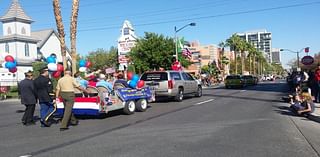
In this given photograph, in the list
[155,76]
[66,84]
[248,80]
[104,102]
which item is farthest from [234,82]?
[66,84]

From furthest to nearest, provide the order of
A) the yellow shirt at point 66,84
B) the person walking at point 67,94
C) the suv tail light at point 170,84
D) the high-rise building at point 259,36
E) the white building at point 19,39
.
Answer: the high-rise building at point 259,36, the white building at point 19,39, the suv tail light at point 170,84, the yellow shirt at point 66,84, the person walking at point 67,94

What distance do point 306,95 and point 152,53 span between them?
102 ft

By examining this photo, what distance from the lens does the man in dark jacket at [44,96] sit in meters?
11.1

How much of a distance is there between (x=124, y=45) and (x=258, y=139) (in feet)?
73.5

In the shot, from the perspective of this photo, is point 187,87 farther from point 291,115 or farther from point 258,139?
point 258,139

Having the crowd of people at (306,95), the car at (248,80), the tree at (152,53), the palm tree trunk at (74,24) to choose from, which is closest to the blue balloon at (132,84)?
the crowd of people at (306,95)

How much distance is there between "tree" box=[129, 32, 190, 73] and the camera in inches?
1673

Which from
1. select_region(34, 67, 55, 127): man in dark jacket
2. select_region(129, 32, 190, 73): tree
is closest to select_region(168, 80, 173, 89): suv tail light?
select_region(34, 67, 55, 127): man in dark jacket

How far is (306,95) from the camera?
39.5 feet

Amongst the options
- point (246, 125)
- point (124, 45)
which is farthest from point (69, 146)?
point (124, 45)

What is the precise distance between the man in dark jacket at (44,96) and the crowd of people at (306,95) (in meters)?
8.47

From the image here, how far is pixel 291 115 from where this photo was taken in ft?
41.1

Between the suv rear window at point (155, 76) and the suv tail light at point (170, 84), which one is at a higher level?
the suv rear window at point (155, 76)

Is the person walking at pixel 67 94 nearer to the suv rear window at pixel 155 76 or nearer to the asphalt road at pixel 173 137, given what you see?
the asphalt road at pixel 173 137
